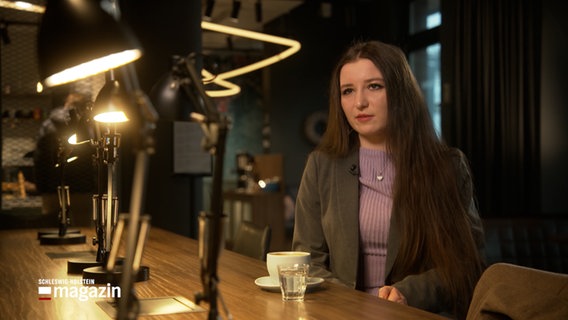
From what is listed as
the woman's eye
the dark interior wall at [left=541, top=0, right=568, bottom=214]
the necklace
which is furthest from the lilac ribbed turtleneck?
the dark interior wall at [left=541, top=0, right=568, bottom=214]

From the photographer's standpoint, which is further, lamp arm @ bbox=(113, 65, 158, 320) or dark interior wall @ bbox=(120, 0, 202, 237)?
dark interior wall @ bbox=(120, 0, 202, 237)

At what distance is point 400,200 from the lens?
238 cm

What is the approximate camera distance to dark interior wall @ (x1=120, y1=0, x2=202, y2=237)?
5793mm

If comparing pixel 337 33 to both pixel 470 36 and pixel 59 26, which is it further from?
pixel 59 26

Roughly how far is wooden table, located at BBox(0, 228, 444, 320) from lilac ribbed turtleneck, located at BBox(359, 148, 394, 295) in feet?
1.29

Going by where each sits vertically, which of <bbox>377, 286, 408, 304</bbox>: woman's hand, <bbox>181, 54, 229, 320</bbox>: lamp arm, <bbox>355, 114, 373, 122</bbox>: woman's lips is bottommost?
<bbox>377, 286, 408, 304</bbox>: woman's hand

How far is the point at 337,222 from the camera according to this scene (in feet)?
8.05

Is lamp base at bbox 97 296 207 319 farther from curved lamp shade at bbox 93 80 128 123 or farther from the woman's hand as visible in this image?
the woman's hand

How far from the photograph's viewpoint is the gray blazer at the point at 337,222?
2350 mm

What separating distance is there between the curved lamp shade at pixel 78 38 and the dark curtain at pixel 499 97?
565 centimetres

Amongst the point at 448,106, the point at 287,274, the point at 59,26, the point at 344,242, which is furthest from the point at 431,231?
the point at 448,106

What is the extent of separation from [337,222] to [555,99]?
13.8ft

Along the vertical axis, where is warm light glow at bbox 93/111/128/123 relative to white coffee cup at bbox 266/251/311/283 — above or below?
above

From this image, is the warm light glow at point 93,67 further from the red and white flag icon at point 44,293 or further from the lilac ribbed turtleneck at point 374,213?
the lilac ribbed turtleneck at point 374,213
